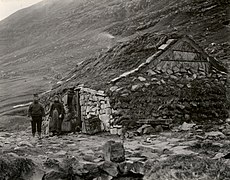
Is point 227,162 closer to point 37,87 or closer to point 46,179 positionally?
point 46,179

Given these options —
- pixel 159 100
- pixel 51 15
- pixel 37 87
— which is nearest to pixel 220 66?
pixel 159 100

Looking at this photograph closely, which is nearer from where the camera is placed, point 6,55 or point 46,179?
point 46,179

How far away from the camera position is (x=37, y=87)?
26.7 meters

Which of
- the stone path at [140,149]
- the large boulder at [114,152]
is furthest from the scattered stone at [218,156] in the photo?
the large boulder at [114,152]

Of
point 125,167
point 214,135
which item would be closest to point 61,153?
point 125,167

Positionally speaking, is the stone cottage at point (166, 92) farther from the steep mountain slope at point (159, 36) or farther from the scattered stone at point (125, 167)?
the scattered stone at point (125, 167)

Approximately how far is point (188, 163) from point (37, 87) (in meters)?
21.9

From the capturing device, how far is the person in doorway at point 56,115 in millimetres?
12651

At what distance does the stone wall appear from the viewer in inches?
453

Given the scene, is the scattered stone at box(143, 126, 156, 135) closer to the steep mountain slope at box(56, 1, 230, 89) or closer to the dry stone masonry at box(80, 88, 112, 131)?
the dry stone masonry at box(80, 88, 112, 131)

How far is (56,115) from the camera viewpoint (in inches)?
496

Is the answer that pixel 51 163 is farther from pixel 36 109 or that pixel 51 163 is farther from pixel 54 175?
pixel 36 109

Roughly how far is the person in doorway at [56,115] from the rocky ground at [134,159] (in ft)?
7.92

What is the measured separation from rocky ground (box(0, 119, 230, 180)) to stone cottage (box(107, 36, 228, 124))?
1256 millimetres
